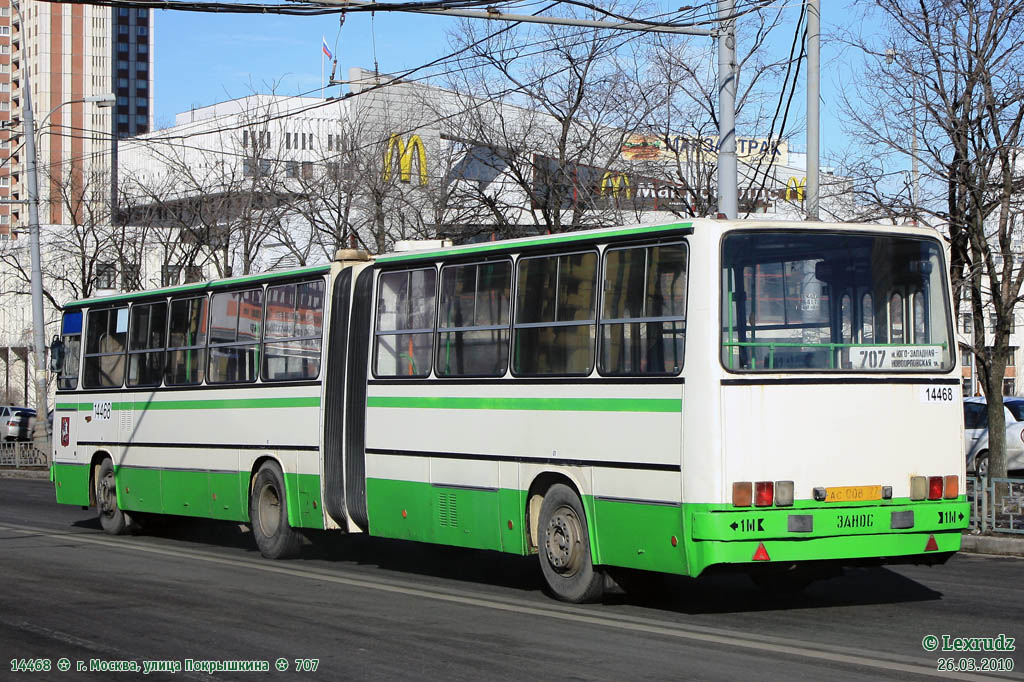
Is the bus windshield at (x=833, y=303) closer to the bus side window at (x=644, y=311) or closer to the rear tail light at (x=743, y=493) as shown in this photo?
the bus side window at (x=644, y=311)

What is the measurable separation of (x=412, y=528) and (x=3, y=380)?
86.9 m

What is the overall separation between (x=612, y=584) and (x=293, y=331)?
18.6ft

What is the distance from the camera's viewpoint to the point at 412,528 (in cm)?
1374

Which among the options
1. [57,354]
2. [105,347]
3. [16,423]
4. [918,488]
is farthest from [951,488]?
[16,423]

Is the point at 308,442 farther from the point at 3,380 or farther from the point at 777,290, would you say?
the point at 3,380

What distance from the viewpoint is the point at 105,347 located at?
64.4ft

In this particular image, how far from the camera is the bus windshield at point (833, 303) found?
10594 mm

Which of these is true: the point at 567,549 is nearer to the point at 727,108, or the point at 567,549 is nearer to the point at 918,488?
the point at 918,488

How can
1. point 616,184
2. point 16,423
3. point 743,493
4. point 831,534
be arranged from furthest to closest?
point 16,423 → point 616,184 → point 831,534 → point 743,493

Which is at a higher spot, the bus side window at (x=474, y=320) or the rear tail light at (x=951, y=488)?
the bus side window at (x=474, y=320)

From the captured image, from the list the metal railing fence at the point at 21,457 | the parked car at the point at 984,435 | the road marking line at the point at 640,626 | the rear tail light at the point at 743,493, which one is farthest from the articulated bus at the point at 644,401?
the metal railing fence at the point at 21,457

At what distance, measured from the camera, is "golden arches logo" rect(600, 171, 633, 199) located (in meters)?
27.2

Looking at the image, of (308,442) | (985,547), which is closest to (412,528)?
(308,442)

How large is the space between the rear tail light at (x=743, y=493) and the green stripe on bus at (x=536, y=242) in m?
1.98
